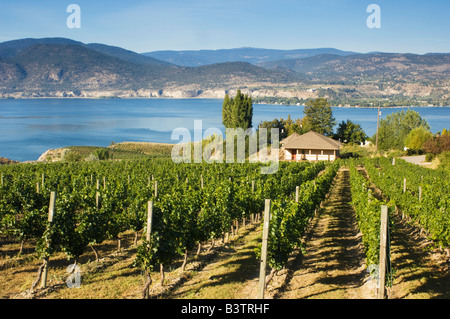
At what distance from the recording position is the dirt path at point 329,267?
8.45 metres

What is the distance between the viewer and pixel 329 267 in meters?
10.1

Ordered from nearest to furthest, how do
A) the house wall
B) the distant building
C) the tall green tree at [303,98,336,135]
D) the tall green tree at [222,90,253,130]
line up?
the distant building < the house wall < the tall green tree at [222,90,253,130] < the tall green tree at [303,98,336,135]

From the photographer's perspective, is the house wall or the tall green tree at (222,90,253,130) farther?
the tall green tree at (222,90,253,130)

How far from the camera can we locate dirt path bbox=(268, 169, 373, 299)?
845cm

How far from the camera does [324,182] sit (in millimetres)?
18609

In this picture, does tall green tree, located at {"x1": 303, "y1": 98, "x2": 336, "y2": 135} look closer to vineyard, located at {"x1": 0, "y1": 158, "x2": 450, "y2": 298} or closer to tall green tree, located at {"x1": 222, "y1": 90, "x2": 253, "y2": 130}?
tall green tree, located at {"x1": 222, "y1": 90, "x2": 253, "y2": 130}

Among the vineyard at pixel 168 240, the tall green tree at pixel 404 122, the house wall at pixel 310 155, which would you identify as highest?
the tall green tree at pixel 404 122

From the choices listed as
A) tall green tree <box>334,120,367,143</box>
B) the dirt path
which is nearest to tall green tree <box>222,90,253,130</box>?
tall green tree <box>334,120,367,143</box>

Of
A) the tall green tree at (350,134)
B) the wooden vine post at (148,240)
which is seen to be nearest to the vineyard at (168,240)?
the wooden vine post at (148,240)

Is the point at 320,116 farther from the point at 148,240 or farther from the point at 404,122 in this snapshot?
the point at 148,240
